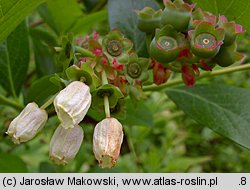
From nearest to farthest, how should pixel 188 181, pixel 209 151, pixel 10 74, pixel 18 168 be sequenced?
pixel 188 181 → pixel 10 74 → pixel 18 168 → pixel 209 151

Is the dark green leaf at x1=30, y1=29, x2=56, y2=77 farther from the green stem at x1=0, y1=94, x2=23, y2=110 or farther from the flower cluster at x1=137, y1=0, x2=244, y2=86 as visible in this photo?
the flower cluster at x1=137, y1=0, x2=244, y2=86

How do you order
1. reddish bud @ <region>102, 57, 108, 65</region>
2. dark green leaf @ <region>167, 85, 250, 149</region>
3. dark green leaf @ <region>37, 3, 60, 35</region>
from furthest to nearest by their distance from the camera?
dark green leaf @ <region>37, 3, 60, 35</region> → dark green leaf @ <region>167, 85, 250, 149</region> → reddish bud @ <region>102, 57, 108, 65</region>

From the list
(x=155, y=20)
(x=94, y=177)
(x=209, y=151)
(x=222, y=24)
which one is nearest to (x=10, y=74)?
(x=94, y=177)

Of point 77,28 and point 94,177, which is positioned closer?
point 94,177

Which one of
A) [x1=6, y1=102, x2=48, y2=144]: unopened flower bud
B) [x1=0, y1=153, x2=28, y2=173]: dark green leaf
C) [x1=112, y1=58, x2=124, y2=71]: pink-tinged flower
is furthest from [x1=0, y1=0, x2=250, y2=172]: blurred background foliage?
[x1=6, y1=102, x2=48, y2=144]: unopened flower bud

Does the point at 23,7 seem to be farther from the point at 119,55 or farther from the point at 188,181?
the point at 188,181

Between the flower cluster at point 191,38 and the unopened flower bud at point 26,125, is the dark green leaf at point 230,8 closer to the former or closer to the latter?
the flower cluster at point 191,38

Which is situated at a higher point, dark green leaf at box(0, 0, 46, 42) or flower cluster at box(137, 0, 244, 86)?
dark green leaf at box(0, 0, 46, 42)
